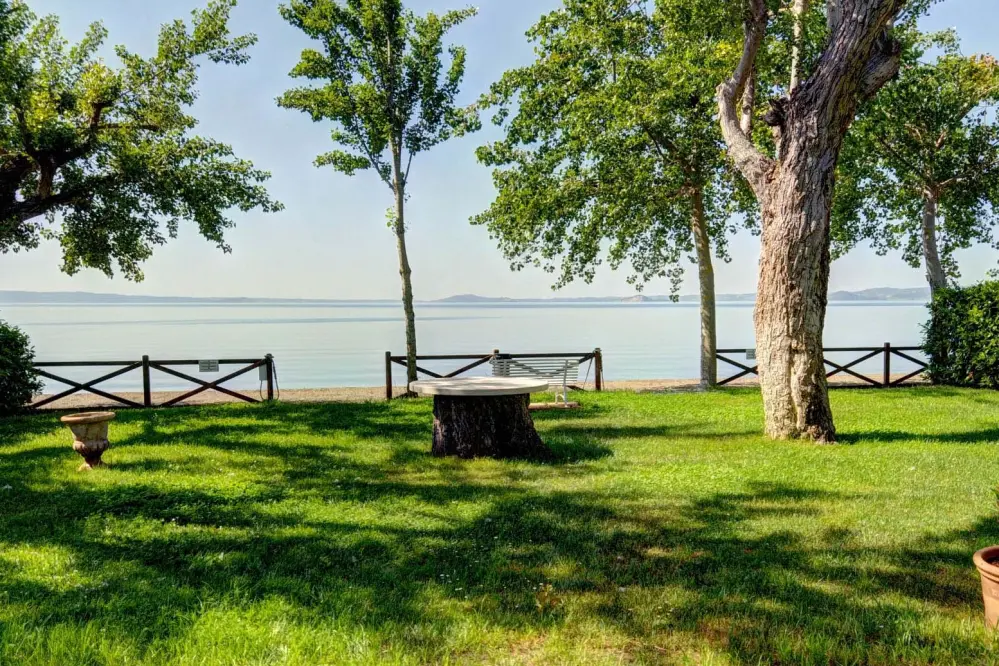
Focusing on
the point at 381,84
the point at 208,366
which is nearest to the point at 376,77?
the point at 381,84

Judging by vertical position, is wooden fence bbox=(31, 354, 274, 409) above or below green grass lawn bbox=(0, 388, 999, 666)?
above

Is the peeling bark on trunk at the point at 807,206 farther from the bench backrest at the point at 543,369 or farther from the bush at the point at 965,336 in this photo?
the bush at the point at 965,336

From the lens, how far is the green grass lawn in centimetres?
350

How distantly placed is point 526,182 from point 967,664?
1624 centimetres

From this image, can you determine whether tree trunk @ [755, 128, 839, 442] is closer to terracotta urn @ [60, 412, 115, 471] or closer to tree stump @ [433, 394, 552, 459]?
tree stump @ [433, 394, 552, 459]

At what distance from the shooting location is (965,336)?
16.7 metres

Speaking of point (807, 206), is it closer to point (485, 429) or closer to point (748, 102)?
point (748, 102)

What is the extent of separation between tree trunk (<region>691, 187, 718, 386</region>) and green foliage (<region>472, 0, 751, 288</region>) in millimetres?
488

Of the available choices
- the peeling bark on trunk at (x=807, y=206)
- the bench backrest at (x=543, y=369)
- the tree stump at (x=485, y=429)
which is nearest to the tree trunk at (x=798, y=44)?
the peeling bark on trunk at (x=807, y=206)

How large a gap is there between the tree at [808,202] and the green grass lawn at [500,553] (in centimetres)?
89

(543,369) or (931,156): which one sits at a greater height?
(931,156)

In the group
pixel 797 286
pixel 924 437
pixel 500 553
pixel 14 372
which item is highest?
pixel 797 286

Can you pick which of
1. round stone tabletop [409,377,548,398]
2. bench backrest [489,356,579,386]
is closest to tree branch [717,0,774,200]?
round stone tabletop [409,377,548,398]

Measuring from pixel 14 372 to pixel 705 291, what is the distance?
16616 mm
